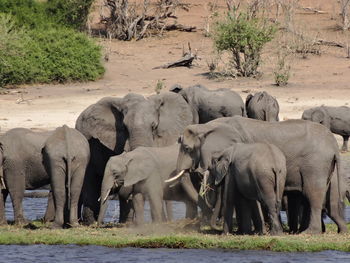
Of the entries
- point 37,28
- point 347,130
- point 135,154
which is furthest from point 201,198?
point 37,28

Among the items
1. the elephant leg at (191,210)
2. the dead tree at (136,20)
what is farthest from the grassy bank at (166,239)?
the dead tree at (136,20)

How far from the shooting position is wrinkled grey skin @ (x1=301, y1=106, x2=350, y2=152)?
2292 cm

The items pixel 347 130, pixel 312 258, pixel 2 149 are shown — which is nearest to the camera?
pixel 312 258

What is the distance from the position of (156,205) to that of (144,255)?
139cm

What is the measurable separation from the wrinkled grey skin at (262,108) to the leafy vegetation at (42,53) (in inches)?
330

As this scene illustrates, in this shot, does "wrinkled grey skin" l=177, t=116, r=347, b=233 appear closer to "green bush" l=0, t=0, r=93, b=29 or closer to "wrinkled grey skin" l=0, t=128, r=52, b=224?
"wrinkled grey skin" l=0, t=128, r=52, b=224

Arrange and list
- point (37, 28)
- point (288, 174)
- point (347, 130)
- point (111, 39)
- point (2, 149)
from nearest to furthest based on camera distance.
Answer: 1. point (288, 174)
2. point (2, 149)
3. point (347, 130)
4. point (37, 28)
5. point (111, 39)

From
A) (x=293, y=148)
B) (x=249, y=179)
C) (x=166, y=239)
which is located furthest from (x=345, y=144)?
(x=166, y=239)

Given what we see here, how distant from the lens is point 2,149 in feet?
46.1

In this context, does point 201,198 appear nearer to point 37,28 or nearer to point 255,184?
point 255,184

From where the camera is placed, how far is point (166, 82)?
1070 inches

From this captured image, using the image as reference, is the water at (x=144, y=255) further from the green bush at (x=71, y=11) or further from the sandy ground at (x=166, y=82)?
the green bush at (x=71, y=11)

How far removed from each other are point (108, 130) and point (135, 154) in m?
1.70

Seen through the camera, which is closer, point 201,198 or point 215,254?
point 215,254
